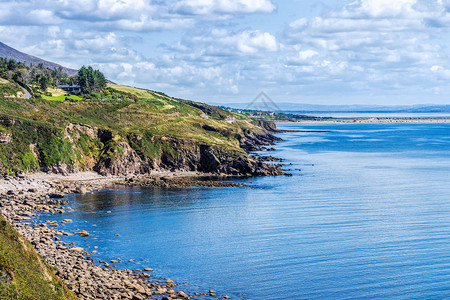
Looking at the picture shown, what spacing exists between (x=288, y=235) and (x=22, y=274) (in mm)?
31764

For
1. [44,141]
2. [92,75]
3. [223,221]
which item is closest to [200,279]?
[223,221]

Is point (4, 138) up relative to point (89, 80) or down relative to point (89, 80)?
down

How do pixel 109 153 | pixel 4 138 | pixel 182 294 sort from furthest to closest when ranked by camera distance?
pixel 109 153 → pixel 4 138 → pixel 182 294

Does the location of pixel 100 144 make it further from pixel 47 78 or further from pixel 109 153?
pixel 47 78

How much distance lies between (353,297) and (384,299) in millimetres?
2384

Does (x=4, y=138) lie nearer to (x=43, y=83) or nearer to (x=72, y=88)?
(x=43, y=83)

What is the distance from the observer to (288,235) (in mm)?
56562

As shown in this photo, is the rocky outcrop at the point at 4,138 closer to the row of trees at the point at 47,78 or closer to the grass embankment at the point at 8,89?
the grass embankment at the point at 8,89

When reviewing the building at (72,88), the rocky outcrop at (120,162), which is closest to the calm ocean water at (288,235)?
the rocky outcrop at (120,162)

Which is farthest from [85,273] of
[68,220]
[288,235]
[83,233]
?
[288,235]

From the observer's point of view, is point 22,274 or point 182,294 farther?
point 182,294

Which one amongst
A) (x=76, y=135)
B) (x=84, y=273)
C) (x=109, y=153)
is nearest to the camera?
(x=84, y=273)

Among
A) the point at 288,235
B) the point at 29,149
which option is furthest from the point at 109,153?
the point at 288,235

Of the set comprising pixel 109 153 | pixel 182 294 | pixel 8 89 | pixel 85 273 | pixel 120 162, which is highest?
pixel 8 89
